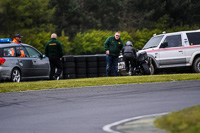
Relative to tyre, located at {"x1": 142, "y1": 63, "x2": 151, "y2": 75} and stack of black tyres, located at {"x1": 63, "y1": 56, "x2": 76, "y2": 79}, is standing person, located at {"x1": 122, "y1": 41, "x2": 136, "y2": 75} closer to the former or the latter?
tyre, located at {"x1": 142, "y1": 63, "x2": 151, "y2": 75}

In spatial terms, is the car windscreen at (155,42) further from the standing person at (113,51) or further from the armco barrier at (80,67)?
the armco barrier at (80,67)

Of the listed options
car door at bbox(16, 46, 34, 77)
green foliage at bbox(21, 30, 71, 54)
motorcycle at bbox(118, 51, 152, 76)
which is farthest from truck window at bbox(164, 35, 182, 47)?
green foliage at bbox(21, 30, 71, 54)

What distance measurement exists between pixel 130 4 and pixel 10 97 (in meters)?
67.8

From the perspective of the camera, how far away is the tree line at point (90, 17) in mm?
70750

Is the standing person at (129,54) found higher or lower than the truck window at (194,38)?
lower

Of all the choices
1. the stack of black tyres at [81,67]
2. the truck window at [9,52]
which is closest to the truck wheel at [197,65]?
the stack of black tyres at [81,67]

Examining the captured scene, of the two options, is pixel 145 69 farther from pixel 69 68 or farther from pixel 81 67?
pixel 69 68

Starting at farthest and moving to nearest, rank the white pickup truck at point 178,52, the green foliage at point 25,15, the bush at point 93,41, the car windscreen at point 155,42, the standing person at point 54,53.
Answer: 1. the green foliage at point 25,15
2. the bush at point 93,41
3. the car windscreen at point 155,42
4. the white pickup truck at point 178,52
5. the standing person at point 54,53

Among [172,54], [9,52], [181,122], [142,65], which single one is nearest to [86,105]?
[181,122]

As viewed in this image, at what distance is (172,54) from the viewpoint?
19.9 meters

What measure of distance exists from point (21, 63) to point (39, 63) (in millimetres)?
1347

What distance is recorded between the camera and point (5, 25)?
234 ft

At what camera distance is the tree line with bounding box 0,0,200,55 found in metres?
70.8

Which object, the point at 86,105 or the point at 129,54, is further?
the point at 129,54
